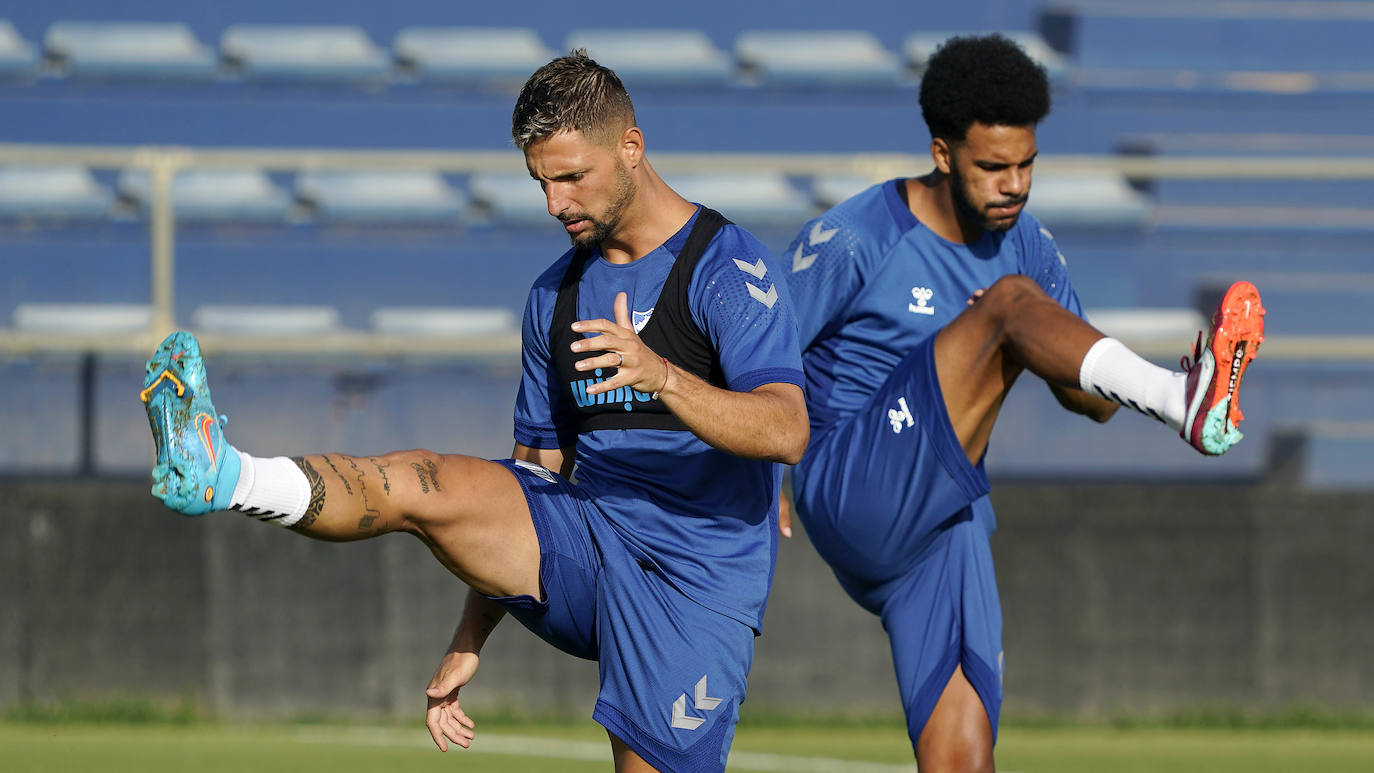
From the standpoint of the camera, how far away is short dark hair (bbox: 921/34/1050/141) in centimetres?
485

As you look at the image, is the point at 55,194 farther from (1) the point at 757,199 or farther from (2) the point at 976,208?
(2) the point at 976,208

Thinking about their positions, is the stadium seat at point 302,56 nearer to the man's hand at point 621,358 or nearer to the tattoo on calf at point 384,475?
the tattoo on calf at point 384,475

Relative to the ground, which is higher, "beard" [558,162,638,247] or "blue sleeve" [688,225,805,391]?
"beard" [558,162,638,247]

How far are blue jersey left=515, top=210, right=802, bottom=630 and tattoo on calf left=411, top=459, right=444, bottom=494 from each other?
542mm

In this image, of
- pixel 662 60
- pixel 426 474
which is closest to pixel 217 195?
pixel 662 60

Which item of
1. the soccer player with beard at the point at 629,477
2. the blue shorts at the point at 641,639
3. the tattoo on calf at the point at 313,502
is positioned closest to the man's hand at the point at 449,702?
the soccer player with beard at the point at 629,477

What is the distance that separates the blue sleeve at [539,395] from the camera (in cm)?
428

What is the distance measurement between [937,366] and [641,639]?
1.13 metres

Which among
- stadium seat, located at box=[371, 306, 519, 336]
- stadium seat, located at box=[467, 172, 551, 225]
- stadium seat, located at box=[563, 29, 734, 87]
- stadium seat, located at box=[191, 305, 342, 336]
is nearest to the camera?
stadium seat, located at box=[191, 305, 342, 336]

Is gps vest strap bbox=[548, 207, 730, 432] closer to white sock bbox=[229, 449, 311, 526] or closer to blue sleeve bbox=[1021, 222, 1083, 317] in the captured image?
white sock bbox=[229, 449, 311, 526]

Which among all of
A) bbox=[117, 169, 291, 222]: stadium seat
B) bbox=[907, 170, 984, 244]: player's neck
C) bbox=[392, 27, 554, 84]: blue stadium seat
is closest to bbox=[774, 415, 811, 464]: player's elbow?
bbox=[907, 170, 984, 244]: player's neck

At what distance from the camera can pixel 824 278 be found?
16.3 feet

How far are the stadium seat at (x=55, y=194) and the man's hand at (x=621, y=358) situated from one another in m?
6.80

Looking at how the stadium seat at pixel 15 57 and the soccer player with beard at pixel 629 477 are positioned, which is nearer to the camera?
the soccer player with beard at pixel 629 477
